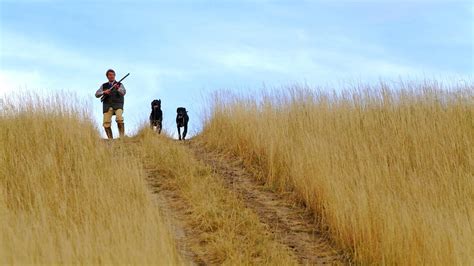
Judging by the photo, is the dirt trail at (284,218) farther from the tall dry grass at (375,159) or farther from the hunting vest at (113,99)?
the hunting vest at (113,99)

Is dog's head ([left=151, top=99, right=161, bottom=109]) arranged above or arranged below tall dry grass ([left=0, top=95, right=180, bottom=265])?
above

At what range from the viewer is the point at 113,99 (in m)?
12.1

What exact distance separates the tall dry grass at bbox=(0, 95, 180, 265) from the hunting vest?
4.82 ft

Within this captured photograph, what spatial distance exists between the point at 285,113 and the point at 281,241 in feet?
13.2

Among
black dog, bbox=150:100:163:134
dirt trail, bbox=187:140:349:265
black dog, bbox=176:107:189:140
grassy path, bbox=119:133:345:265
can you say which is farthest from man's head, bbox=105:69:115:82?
dirt trail, bbox=187:140:349:265

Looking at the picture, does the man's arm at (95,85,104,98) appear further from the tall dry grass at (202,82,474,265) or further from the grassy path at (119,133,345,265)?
the grassy path at (119,133,345,265)

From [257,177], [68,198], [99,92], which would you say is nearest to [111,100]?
[99,92]

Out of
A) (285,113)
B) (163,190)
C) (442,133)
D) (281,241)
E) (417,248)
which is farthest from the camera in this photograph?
(285,113)

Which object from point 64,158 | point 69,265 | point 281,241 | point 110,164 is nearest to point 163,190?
point 110,164

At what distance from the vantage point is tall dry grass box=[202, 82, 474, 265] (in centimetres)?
648

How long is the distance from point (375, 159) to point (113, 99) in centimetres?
560

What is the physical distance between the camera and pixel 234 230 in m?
6.85

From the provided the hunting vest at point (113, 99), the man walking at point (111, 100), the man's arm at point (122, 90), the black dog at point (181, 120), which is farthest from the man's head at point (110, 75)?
the black dog at point (181, 120)

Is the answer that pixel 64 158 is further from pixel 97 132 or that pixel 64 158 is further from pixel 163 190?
pixel 97 132
